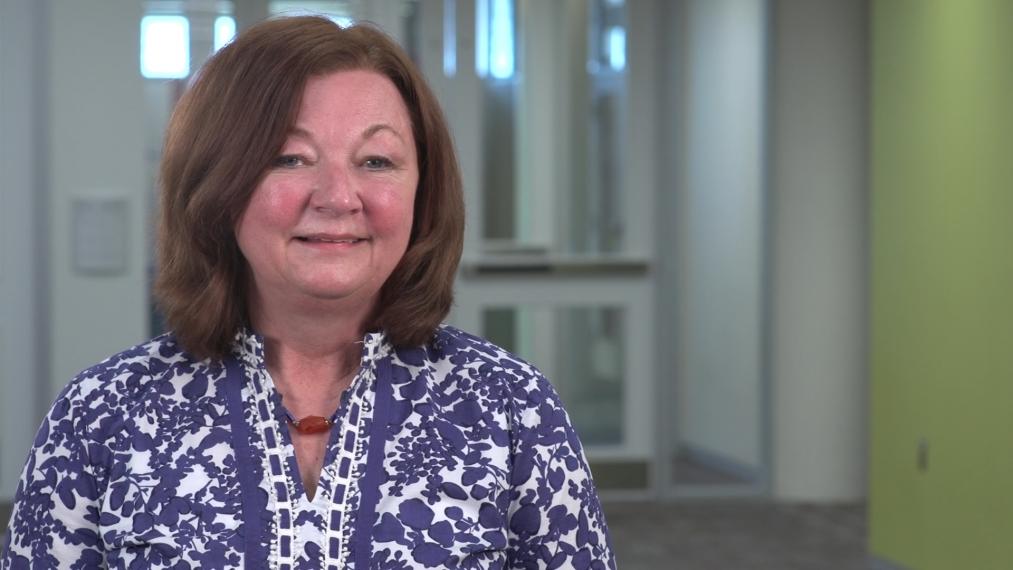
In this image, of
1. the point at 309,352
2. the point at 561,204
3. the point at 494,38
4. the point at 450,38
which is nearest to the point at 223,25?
the point at 450,38

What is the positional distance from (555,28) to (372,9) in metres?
0.79

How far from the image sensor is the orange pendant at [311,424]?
55.0 inches

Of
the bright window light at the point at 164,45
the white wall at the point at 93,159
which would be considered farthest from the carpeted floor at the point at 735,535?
the bright window light at the point at 164,45

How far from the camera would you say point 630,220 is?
6.27 m

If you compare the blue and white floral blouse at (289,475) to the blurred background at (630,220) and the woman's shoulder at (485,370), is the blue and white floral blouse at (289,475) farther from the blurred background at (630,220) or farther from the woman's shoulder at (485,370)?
the blurred background at (630,220)

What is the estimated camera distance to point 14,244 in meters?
5.78

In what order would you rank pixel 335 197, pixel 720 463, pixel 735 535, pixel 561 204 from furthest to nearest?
pixel 720 463 → pixel 561 204 → pixel 735 535 → pixel 335 197

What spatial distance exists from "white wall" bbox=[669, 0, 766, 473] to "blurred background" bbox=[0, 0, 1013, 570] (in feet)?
0.06

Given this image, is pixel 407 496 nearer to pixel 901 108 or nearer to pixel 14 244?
pixel 901 108

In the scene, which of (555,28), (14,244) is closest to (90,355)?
(14,244)

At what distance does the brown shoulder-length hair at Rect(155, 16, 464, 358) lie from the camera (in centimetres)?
133

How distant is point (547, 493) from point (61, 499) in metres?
0.47

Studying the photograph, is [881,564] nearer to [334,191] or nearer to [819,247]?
[819,247]

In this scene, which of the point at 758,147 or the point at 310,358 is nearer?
the point at 310,358
